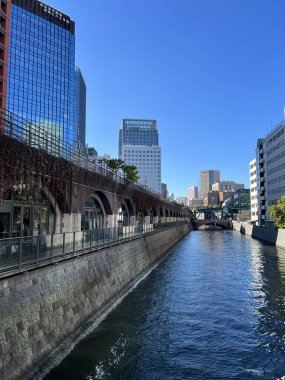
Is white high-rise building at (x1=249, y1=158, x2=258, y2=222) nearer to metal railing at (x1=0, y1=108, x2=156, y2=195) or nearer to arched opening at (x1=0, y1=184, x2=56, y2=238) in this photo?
metal railing at (x1=0, y1=108, x2=156, y2=195)

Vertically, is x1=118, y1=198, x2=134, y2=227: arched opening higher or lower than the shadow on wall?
higher

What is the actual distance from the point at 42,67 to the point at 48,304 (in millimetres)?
141539

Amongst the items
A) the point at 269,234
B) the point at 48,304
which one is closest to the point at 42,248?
the point at 48,304

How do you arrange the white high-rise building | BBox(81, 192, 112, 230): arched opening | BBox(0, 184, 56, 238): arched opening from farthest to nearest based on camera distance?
the white high-rise building
BBox(81, 192, 112, 230): arched opening
BBox(0, 184, 56, 238): arched opening

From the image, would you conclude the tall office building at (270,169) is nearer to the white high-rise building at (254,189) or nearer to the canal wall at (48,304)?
the white high-rise building at (254,189)

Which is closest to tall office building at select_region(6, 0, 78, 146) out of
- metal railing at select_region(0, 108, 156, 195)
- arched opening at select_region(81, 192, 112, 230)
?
arched opening at select_region(81, 192, 112, 230)

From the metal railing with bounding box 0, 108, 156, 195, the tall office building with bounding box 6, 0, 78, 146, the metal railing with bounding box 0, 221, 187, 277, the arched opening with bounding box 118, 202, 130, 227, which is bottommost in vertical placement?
the metal railing with bounding box 0, 221, 187, 277

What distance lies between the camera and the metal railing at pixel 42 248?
12797mm

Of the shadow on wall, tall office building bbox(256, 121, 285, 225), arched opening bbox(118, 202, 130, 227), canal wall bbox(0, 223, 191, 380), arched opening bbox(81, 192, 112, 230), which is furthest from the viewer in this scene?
tall office building bbox(256, 121, 285, 225)

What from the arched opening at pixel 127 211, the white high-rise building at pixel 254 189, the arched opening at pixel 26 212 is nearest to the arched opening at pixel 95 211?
the arched opening at pixel 26 212

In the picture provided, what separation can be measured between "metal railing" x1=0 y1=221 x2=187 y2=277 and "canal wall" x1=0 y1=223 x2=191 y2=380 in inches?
14.3

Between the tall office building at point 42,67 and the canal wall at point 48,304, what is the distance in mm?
109538

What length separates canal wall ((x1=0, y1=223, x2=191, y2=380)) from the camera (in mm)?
11766

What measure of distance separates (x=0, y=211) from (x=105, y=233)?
8056 mm
